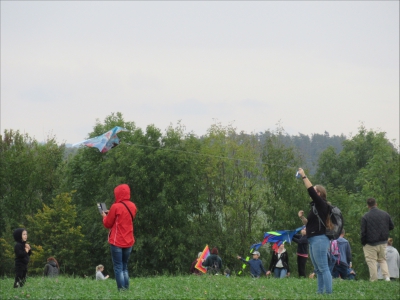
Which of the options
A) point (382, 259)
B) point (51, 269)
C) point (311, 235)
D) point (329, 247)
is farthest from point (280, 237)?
point (311, 235)

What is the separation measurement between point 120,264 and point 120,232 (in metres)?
0.62

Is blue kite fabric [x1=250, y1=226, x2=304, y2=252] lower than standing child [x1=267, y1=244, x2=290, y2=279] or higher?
higher

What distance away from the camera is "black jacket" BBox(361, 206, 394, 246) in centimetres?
1588

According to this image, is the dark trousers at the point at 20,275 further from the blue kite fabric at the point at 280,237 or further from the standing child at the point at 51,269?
the blue kite fabric at the point at 280,237

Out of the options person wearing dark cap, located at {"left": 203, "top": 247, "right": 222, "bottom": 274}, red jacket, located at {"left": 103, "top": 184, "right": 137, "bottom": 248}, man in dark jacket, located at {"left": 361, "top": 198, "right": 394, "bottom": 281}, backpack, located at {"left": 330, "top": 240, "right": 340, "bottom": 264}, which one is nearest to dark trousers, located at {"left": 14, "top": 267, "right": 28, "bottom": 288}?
red jacket, located at {"left": 103, "top": 184, "right": 137, "bottom": 248}

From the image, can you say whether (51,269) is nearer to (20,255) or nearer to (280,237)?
(20,255)

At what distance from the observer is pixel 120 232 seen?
12.2m

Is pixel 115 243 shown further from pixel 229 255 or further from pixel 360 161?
pixel 360 161

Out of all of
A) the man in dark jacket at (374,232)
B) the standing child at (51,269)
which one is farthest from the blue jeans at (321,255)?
the standing child at (51,269)

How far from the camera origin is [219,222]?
5838cm

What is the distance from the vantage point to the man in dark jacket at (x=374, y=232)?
52.1 feet

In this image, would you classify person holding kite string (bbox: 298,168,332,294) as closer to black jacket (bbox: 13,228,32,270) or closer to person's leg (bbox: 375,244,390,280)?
person's leg (bbox: 375,244,390,280)

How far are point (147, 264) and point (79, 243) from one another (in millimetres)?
7254

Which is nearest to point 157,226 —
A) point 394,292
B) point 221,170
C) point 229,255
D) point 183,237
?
point 183,237
